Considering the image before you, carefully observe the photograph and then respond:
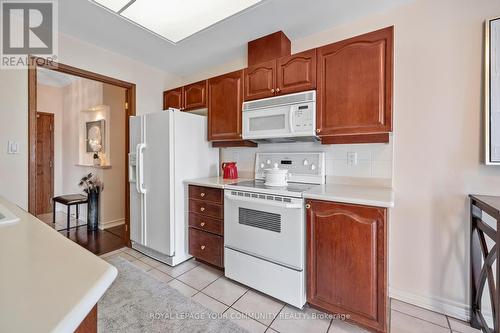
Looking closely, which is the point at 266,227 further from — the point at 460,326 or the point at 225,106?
the point at 460,326

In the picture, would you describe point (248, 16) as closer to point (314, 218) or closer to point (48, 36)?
point (314, 218)

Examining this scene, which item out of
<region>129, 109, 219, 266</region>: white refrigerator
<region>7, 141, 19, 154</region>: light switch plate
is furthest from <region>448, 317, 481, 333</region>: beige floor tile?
<region>7, 141, 19, 154</region>: light switch plate

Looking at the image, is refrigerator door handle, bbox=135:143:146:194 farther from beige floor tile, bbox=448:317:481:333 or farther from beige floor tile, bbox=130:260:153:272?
beige floor tile, bbox=448:317:481:333

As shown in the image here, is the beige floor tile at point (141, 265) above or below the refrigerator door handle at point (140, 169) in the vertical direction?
below

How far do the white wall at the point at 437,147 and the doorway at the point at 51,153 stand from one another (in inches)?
115

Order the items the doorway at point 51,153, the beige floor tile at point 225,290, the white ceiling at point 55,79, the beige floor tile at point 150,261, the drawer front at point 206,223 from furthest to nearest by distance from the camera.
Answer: the white ceiling at point 55,79 → the beige floor tile at point 150,261 → the drawer front at point 206,223 → the doorway at point 51,153 → the beige floor tile at point 225,290

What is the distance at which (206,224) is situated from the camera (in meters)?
2.28

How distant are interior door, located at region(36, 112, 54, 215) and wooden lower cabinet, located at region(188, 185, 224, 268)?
151 inches

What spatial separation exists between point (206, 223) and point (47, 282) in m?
1.79

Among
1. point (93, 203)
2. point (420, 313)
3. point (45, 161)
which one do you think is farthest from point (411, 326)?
point (45, 161)

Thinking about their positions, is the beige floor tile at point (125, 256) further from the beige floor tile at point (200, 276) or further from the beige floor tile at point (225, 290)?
the beige floor tile at point (225, 290)

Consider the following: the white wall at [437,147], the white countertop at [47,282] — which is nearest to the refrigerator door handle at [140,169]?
the white countertop at [47,282]

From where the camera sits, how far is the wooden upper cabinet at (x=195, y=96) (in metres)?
2.63

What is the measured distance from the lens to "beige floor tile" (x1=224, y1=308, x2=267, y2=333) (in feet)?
5.00
